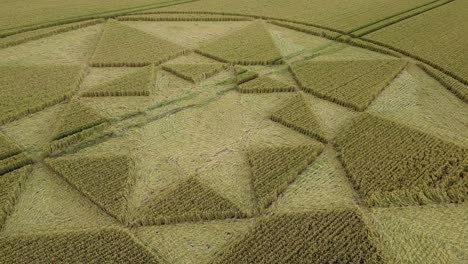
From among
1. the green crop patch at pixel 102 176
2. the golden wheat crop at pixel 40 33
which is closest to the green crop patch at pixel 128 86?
the green crop patch at pixel 102 176

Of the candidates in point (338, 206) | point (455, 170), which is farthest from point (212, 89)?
point (455, 170)

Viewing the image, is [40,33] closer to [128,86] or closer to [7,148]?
[128,86]

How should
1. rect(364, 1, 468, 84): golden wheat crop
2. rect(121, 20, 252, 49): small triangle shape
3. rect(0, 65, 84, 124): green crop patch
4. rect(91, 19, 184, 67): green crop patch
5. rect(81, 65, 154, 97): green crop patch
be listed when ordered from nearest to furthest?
1. rect(0, 65, 84, 124): green crop patch
2. rect(81, 65, 154, 97): green crop patch
3. rect(364, 1, 468, 84): golden wheat crop
4. rect(91, 19, 184, 67): green crop patch
5. rect(121, 20, 252, 49): small triangle shape

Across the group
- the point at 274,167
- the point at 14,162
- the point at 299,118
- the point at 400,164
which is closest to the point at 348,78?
the point at 299,118

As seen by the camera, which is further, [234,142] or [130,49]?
[130,49]

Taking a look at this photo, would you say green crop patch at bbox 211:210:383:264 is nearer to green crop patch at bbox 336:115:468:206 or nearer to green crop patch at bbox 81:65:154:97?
green crop patch at bbox 336:115:468:206

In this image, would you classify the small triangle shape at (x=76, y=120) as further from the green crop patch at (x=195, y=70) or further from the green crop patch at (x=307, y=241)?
the green crop patch at (x=307, y=241)

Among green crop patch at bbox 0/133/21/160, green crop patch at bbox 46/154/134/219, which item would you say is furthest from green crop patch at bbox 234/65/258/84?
green crop patch at bbox 0/133/21/160
